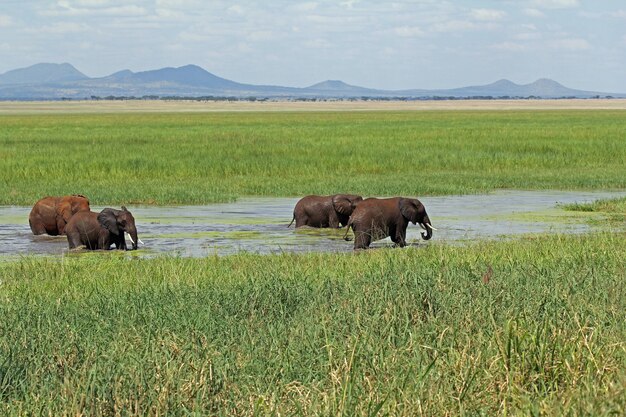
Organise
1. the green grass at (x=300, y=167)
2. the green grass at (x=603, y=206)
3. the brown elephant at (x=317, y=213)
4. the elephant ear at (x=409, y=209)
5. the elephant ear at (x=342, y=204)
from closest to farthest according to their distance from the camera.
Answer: the elephant ear at (x=409, y=209) → the elephant ear at (x=342, y=204) → the brown elephant at (x=317, y=213) → the green grass at (x=603, y=206) → the green grass at (x=300, y=167)

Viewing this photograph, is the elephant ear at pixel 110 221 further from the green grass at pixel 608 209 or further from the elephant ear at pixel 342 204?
the green grass at pixel 608 209

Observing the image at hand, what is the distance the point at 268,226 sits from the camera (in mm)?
18125

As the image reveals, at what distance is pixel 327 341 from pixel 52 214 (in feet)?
36.1

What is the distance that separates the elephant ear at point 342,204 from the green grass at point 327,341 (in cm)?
639

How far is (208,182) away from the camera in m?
26.8

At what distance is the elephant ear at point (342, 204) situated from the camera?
17.5 meters

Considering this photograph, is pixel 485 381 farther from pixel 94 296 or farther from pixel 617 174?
pixel 617 174

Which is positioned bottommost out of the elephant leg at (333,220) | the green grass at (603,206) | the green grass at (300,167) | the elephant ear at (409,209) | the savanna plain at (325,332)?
the green grass at (300,167)

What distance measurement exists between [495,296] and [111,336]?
2.97 meters

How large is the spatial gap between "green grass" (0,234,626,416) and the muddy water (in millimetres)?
4327

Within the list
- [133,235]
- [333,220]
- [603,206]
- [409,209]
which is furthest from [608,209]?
[133,235]

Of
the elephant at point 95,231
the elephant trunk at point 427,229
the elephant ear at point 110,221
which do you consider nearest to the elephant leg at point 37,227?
the elephant at point 95,231

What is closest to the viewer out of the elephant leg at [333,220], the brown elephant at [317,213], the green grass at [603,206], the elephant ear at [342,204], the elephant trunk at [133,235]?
the elephant trunk at [133,235]

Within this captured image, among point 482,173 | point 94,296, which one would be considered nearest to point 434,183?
point 482,173
